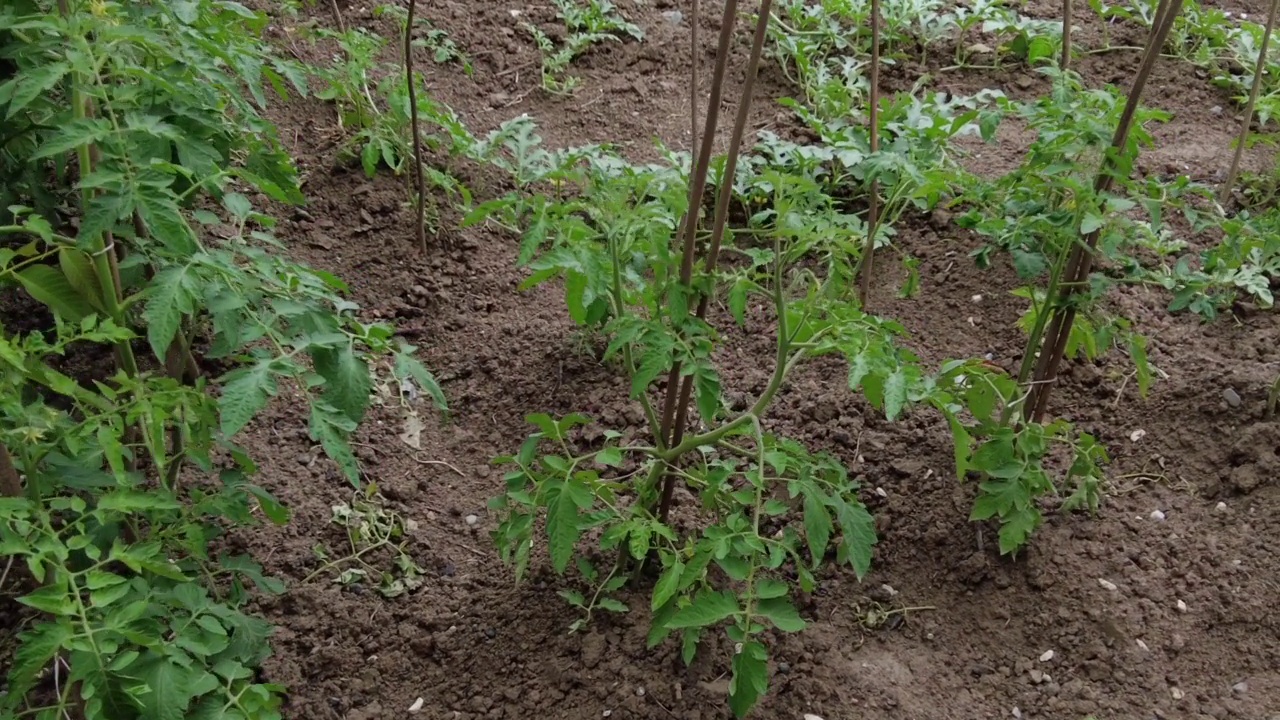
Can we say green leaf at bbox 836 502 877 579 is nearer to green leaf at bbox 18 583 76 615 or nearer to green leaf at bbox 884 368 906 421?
green leaf at bbox 884 368 906 421

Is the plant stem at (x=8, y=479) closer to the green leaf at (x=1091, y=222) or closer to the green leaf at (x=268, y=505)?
the green leaf at (x=268, y=505)

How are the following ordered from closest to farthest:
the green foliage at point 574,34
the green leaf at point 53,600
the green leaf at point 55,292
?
the green leaf at point 53,600 < the green leaf at point 55,292 < the green foliage at point 574,34

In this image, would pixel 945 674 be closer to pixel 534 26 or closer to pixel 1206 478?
pixel 1206 478

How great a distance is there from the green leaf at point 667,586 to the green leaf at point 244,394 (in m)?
0.73

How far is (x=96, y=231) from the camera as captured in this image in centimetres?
192

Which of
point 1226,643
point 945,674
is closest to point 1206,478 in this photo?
point 1226,643

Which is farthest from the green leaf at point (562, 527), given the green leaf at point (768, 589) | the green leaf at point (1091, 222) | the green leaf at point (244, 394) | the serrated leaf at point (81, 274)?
the green leaf at point (1091, 222)

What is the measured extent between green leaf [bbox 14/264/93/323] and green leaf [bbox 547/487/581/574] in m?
0.97

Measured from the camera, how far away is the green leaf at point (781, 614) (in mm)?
2084

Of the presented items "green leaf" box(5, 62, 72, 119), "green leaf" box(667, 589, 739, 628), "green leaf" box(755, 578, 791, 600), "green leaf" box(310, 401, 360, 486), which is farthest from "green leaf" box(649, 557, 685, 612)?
"green leaf" box(5, 62, 72, 119)

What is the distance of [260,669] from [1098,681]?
1866mm

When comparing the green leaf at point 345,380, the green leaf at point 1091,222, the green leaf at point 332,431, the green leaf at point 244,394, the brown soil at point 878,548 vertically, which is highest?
the green leaf at point 1091,222

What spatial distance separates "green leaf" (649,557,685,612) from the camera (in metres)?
2.13

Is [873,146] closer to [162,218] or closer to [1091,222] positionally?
[1091,222]
